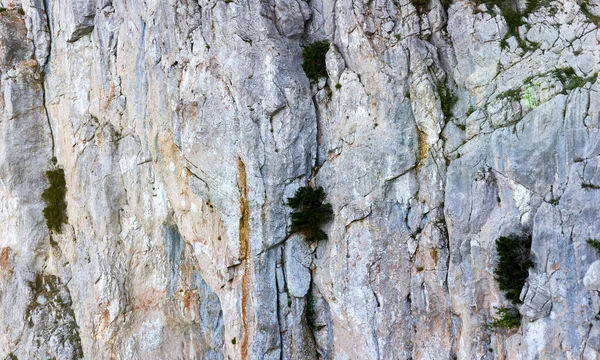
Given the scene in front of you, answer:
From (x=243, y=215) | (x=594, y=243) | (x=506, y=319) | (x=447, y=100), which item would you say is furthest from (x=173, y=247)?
(x=594, y=243)

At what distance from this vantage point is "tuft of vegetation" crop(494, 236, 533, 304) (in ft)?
57.6

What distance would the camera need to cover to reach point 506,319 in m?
17.8

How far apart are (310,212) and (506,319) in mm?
7504

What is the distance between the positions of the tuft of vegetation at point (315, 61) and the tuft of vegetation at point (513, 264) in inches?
356

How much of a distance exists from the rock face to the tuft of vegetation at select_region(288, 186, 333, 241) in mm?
357

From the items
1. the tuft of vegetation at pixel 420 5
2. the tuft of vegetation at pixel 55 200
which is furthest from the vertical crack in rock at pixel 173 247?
the tuft of vegetation at pixel 420 5

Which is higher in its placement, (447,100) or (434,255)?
(447,100)

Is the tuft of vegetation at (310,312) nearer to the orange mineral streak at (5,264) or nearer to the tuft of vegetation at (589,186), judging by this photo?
the tuft of vegetation at (589,186)

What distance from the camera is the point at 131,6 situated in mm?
25953

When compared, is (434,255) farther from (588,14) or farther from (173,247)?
(173,247)

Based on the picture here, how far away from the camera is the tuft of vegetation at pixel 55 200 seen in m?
28.6

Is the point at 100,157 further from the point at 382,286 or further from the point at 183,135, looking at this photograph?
the point at 382,286

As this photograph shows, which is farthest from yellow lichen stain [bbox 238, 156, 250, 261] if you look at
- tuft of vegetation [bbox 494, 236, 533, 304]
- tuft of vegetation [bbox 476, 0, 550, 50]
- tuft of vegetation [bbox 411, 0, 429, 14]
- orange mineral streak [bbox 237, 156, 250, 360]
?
tuft of vegetation [bbox 476, 0, 550, 50]

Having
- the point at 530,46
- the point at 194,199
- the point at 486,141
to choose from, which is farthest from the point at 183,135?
the point at 530,46
